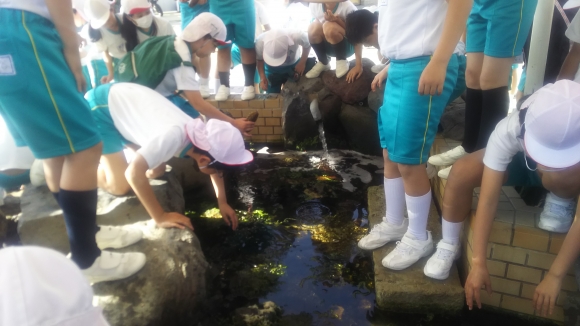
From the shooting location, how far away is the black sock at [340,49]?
4.32m

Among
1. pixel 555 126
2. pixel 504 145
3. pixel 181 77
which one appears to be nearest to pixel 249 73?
pixel 181 77

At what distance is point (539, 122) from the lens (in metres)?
1.58

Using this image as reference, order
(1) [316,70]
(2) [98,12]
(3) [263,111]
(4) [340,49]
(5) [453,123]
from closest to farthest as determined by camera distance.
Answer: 1. (5) [453,123]
2. (2) [98,12]
3. (4) [340,49]
4. (1) [316,70]
5. (3) [263,111]

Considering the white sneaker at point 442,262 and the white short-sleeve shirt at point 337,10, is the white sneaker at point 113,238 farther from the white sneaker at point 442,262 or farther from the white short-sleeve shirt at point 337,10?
the white short-sleeve shirt at point 337,10

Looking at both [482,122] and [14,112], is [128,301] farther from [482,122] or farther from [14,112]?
[482,122]

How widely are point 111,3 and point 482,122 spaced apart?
3.35 metres

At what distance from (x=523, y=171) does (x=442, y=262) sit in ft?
2.00

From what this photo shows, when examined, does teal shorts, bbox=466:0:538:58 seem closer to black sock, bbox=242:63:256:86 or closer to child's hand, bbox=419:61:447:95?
child's hand, bbox=419:61:447:95

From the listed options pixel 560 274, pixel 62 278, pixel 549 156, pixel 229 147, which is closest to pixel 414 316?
pixel 560 274

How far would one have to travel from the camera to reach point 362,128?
4.26 meters

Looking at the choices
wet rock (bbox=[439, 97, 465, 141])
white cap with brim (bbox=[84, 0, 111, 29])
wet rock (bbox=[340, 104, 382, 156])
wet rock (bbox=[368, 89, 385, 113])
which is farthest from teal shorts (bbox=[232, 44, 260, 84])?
wet rock (bbox=[439, 97, 465, 141])

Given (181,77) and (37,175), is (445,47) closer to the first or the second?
(181,77)

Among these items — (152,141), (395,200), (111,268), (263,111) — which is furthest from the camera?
(263,111)

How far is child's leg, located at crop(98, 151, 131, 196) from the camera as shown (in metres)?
2.76
